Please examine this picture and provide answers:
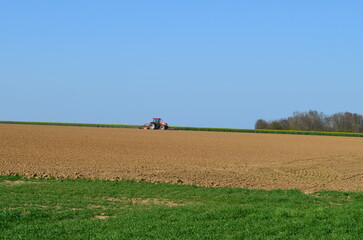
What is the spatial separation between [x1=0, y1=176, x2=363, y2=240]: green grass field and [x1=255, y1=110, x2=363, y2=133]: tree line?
93.6 metres

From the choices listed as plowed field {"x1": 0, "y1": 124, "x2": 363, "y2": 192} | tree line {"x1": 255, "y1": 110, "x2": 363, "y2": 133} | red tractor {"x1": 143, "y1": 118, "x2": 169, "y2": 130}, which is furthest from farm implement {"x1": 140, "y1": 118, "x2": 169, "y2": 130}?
plowed field {"x1": 0, "y1": 124, "x2": 363, "y2": 192}

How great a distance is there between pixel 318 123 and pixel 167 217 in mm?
104866

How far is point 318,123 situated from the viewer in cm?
11225

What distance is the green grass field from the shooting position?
33.4 ft

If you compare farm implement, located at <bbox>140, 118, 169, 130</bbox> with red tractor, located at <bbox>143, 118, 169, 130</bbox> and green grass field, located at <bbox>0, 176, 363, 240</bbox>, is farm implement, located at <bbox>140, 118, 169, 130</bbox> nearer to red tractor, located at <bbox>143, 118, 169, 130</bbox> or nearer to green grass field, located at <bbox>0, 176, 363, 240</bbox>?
red tractor, located at <bbox>143, 118, 169, 130</bbox>

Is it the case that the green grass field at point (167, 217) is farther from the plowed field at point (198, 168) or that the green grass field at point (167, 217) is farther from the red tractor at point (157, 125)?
the red tractor at point (157, 125)

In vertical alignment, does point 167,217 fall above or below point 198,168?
below

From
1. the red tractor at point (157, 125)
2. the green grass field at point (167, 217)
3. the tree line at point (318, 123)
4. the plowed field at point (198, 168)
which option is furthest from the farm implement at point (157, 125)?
the green grass field at point (167, 217)

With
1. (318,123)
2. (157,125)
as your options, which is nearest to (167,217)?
(157,125)

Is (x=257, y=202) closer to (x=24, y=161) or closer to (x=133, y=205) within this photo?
(x=133, y=205)

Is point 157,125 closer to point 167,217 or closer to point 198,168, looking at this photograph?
point 198,168

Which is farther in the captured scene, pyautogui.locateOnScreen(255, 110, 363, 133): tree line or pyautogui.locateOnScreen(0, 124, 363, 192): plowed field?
pyautogui.locateOnScreen(255, 110, 363, 133): tree line

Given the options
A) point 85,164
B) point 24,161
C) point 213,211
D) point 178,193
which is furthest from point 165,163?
point 213,211

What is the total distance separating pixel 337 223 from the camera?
419 inches
